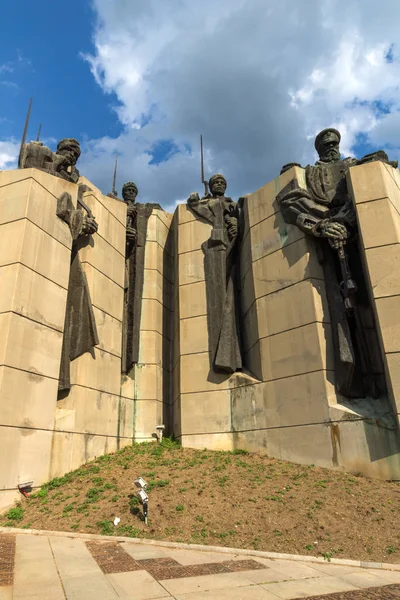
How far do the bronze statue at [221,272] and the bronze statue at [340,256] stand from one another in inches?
117

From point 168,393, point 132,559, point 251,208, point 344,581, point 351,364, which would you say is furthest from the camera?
point 168,393

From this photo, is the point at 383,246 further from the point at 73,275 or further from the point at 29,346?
the point at 29,346

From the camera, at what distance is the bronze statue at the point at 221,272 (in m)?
14.6

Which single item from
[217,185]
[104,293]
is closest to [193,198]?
[217,185]

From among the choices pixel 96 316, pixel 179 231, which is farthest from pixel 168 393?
pixel 179 231

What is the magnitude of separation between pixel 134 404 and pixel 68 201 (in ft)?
26.4

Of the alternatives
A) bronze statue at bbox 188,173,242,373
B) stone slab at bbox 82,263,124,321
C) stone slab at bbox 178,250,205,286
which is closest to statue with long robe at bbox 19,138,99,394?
stone slab at bbox 82,263,124,321

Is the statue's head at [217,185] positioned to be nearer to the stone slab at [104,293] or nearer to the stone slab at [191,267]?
the stone slab at [191,267]

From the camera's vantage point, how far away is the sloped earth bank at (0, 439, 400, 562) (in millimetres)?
7707

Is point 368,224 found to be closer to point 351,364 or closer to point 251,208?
point 351,364

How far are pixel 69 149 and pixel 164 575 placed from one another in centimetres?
1438

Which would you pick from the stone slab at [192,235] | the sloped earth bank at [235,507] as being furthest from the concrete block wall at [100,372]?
the stone slab at [192,235]

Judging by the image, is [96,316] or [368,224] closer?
[368,224]

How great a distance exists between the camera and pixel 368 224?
39.1ft
